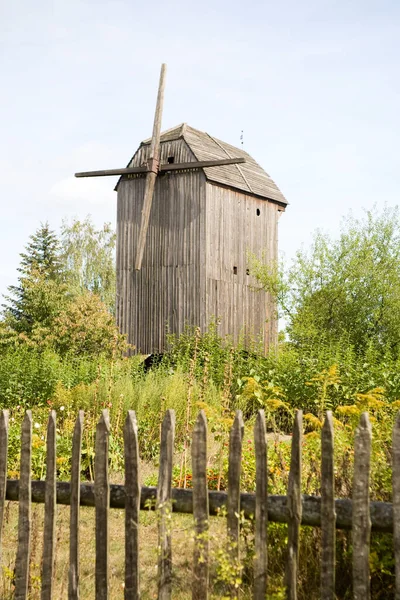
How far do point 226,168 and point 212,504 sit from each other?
16.4 meters

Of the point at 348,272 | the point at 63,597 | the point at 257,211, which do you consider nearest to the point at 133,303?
the point at 257,211

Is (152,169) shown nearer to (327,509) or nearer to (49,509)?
(49,509)

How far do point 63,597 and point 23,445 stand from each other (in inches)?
57.1

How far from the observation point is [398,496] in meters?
3.04

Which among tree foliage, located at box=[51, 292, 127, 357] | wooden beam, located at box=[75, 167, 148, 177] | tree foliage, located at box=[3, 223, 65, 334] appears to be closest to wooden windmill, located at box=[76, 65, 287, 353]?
wooden beam, located at box=[75, 167, 148, 177]

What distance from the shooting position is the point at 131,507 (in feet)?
11.2

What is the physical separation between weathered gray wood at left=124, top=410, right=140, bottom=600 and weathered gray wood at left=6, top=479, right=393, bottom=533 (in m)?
0.09

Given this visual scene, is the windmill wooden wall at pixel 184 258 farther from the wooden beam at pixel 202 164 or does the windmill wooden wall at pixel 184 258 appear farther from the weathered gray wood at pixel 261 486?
the weathered gray wood at pixel 261 486

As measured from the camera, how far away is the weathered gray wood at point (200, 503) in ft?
10.8

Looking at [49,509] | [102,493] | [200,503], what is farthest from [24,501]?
[200,503]

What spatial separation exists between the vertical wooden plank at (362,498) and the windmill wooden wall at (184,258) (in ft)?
47.1

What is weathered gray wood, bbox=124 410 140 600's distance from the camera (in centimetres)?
335

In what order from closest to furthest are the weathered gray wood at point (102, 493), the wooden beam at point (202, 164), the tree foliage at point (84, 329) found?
the weathered gray wood at point (102, 493) → the wooden beam at point (202, 164) → the tree foliage at point (84, 329)

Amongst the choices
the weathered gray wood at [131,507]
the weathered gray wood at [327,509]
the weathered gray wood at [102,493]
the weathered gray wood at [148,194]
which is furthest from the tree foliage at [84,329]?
the weathered gray wood at [327,509]
